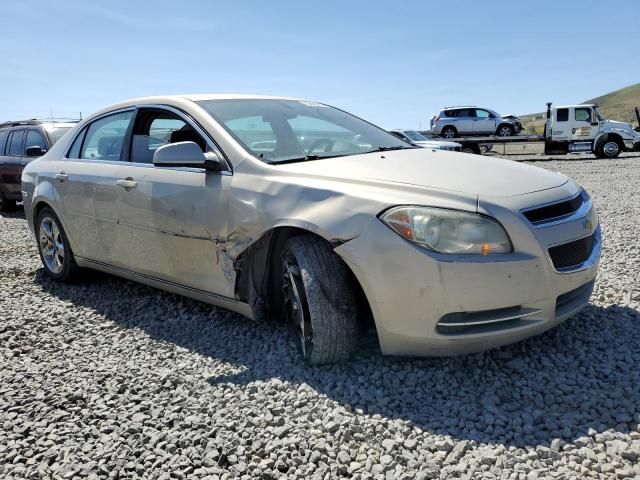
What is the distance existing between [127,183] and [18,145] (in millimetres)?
7738

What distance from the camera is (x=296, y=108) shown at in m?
4.11

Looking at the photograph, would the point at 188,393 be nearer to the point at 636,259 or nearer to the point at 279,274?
the point at 279,274

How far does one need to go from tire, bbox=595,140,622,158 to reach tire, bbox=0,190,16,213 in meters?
20.3

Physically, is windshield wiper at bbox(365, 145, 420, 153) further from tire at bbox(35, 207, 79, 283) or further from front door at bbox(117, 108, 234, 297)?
tire at bbox(35, 207, 79, 283)

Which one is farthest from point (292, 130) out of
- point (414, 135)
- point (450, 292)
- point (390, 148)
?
point (414, 135)

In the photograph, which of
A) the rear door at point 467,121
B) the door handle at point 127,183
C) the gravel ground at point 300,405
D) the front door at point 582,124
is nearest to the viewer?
the gravel ground at point 300,405

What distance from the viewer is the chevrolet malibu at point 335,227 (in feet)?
8.36

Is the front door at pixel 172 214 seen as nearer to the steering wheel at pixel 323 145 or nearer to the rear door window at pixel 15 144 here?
the steering wheel at pixel 323 145

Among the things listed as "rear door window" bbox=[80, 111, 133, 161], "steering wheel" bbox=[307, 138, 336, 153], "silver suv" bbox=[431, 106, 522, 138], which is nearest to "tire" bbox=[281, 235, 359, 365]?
"steering wheel" bbox=[307, 138, 336, 153]

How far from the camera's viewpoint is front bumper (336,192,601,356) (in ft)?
8.25

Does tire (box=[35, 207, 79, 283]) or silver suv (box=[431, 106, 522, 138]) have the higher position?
silver suv (box=[431, 106, 522, 138])

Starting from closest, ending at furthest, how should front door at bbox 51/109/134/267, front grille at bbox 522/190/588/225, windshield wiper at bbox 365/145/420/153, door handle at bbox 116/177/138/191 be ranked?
front grille at bbox 522/190/588/225 → windshield wiper at bbox 365/145/420/153 → door handle at bbox 116/177/138/191 → front door at bbox 51/109/134/267

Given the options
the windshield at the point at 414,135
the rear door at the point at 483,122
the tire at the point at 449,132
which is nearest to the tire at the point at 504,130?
the rear door at the point at 483,122

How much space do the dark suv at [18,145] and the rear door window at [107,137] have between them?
5.30 metres
